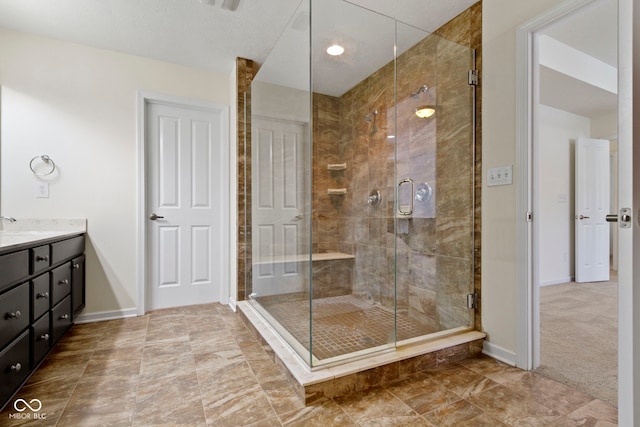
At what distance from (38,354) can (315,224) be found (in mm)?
2012

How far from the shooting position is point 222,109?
125 inches

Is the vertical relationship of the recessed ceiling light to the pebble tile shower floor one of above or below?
above

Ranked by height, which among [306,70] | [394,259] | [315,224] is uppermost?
[306,70]

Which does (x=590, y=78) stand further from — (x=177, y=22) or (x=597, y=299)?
(x=177, y=22)

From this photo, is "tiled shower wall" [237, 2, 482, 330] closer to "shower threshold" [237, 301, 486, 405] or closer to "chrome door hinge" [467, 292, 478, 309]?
"chrome door hinge" [467, 292, 478, 309]

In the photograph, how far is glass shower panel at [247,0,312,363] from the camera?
2293mm

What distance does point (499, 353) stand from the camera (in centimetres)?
191

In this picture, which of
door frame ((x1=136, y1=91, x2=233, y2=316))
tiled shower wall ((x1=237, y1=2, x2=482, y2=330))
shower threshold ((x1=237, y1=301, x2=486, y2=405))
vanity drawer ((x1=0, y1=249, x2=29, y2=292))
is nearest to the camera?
vanity drawer ((x1=0, y1=249, x2=29, y2=292))

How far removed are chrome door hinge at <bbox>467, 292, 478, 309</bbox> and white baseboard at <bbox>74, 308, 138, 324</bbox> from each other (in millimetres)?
2806

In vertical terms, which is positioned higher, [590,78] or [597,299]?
[590,78]

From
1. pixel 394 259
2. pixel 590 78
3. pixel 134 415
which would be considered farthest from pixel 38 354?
pixel 590 78

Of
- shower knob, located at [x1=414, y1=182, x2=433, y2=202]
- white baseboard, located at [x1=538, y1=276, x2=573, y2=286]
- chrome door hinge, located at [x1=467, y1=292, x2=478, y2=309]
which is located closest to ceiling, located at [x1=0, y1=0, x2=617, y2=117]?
shower knob, located at [x1=414, y1=182, x2=433, y2=202]

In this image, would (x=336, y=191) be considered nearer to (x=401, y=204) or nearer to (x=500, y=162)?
(x=401, y=204)

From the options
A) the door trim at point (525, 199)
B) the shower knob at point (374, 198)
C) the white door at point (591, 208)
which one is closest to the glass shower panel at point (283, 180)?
the shower knob at point (374, 198)
